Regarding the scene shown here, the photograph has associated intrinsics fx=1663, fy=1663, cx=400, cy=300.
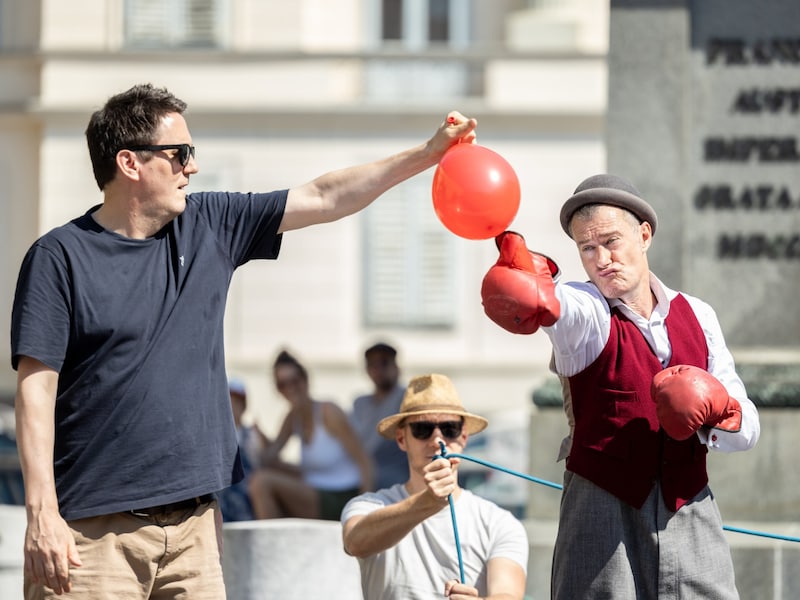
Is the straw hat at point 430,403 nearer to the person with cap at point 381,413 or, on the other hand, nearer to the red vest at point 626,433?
the red vest at point 626,433

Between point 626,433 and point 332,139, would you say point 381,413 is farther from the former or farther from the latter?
point 332,139

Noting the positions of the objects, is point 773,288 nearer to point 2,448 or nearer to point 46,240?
point 46,240

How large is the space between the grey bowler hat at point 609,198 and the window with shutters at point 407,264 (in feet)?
54.3

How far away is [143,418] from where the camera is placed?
423 cm

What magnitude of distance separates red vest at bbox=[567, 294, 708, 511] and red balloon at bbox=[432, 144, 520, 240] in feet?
1.41

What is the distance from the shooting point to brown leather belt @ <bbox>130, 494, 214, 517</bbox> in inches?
167

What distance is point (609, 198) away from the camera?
14.1 feet

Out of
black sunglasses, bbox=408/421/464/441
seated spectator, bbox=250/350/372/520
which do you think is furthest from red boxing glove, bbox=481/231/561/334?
seated spectator, bbox=250/350/372/520


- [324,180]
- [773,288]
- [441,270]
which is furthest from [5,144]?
[324,180]

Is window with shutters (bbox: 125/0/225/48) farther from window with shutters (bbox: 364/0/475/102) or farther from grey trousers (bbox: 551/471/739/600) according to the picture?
grey trousers (bbox: 551/471/739/600)

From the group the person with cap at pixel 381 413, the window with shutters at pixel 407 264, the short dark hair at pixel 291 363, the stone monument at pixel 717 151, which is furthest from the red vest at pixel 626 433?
the window with shutters at pixel 407 264

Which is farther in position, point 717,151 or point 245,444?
point 245,444

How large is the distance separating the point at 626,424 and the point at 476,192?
72 centimetres

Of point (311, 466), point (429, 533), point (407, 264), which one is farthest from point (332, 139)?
point (429, 533)
